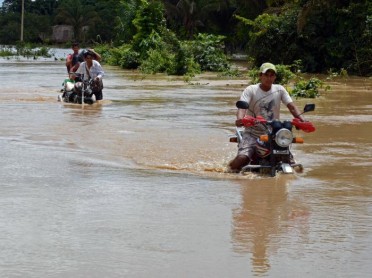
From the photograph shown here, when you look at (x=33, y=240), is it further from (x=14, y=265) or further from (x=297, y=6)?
(x=297, y=6)

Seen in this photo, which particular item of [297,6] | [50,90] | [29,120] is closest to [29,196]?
[29,120]

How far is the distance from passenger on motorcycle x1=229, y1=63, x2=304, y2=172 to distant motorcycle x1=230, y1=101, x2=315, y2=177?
0.30ft

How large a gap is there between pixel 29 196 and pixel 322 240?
9.67ft

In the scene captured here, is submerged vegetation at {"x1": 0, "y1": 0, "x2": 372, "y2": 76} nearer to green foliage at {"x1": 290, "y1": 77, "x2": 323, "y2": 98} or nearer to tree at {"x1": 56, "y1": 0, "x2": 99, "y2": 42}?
green foliage at {"x1": 290, "y1": 77, "x2": 323, "y2": 98}

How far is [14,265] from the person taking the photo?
18.0ft

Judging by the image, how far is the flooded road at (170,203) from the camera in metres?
5.66

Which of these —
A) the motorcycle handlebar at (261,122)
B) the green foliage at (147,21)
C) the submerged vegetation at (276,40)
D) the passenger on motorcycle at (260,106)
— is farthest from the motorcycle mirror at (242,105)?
the green foliage at (147,21)

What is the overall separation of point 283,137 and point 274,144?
0.65ft

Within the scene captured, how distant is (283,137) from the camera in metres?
8.81

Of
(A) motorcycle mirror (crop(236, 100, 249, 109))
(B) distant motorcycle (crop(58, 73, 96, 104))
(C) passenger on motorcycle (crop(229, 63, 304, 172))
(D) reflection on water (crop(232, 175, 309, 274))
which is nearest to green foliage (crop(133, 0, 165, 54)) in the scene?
(B) distant motorcycle (crop(58, 73, 96, 104))

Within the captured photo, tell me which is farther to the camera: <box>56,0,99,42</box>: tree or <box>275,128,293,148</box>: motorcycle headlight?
<box>56,0,99,42</box>: tree

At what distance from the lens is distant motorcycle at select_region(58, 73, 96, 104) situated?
59.2 feet

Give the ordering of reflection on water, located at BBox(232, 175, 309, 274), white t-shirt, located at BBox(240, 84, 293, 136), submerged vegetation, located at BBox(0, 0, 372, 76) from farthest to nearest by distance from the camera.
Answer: submerged vegetation, located at BBox(0, 0, 372, 76) < white t-shirt, located at BBox(240, 84, 293, 136) < reflection on water, located at BBox(232, 175, 309, 274)

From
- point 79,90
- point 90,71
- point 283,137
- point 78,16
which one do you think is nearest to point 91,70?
point 90,71
